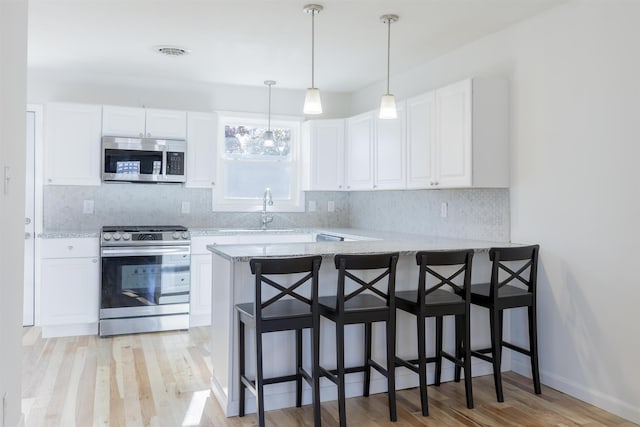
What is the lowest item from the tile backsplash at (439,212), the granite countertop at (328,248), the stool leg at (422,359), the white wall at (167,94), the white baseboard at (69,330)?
the white baseboard at (69,330)

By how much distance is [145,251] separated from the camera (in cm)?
472

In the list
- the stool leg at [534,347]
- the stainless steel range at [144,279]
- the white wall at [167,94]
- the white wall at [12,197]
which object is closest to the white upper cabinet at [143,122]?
the white wall at [167,94]

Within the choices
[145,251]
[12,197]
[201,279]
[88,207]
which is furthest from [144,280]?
[12,197]

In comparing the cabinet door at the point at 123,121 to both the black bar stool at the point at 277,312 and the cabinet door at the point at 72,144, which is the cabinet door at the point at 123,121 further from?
the black bar stool at the point at 277,312

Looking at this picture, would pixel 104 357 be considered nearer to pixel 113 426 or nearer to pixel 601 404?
pixel 113 426

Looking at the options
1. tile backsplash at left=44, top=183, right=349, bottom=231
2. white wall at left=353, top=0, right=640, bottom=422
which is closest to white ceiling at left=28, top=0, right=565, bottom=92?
white wall at left=353, top=0, right=640, bottom=422

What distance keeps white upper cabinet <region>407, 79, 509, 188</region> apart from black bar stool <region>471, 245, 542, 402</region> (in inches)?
23.9

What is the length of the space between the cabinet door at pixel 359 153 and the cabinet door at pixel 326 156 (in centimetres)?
13

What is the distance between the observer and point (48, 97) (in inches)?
198

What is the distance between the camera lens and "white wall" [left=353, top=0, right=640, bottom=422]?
2.93 metres

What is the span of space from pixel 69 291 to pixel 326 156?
2.80m

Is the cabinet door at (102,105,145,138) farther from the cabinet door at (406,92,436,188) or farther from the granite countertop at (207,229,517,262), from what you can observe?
the cabinet door at (406,92,436,188)

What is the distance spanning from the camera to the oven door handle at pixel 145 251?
181 inches

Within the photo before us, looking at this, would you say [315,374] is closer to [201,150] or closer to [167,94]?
[201,150]
